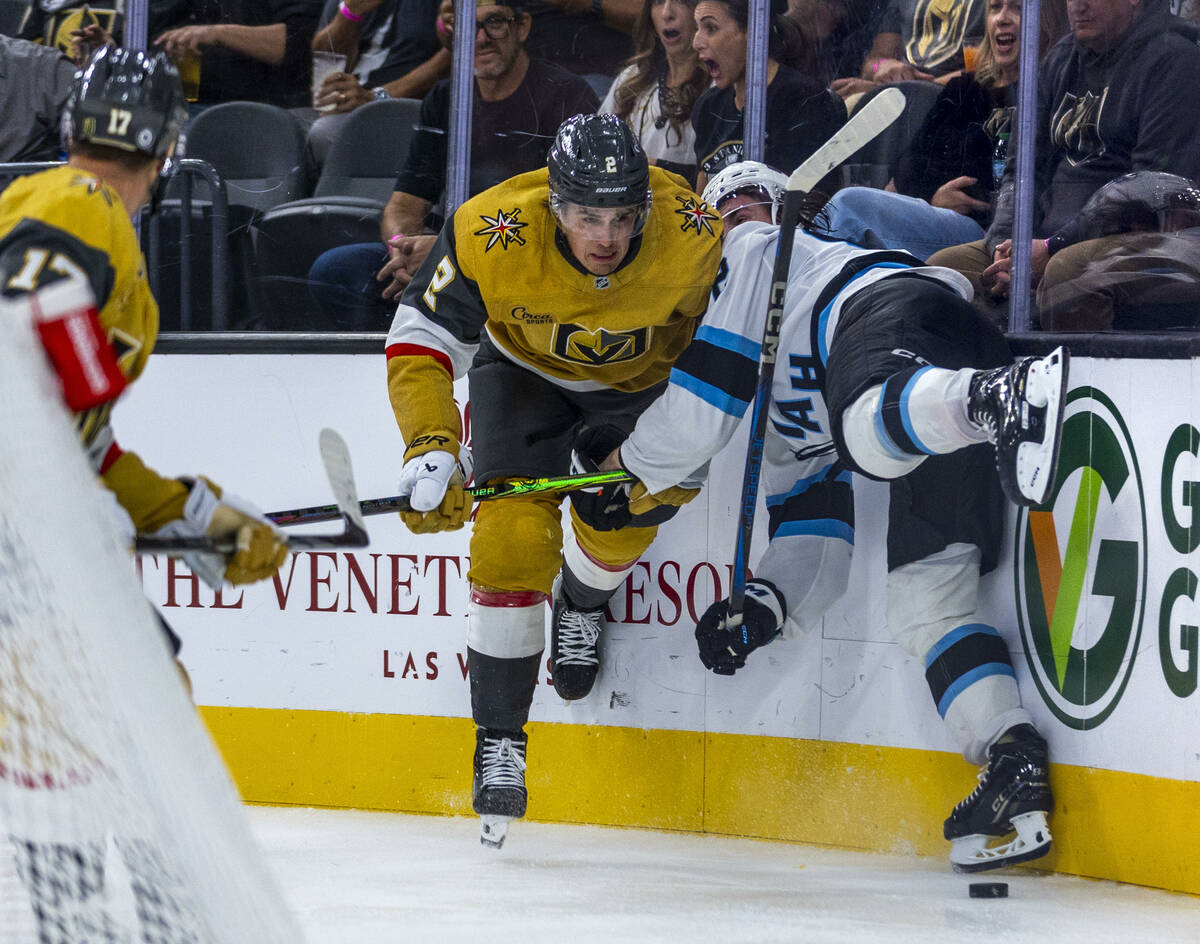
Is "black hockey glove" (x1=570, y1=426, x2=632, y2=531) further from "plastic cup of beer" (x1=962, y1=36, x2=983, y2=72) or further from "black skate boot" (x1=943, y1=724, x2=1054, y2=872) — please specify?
"plastic cup of beer" (x1=962, y1=36, x2=983, y2=72)

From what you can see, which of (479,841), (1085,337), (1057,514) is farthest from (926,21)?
(479,841)

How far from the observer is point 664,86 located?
3.13 meters

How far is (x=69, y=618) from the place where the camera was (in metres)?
1.20

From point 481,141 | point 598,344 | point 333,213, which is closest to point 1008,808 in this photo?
point 598,344

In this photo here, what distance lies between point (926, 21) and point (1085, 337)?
78cm

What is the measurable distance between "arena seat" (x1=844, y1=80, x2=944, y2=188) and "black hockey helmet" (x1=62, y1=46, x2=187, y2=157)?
1.59 metres

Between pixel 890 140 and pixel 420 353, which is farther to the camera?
pixel 890 140

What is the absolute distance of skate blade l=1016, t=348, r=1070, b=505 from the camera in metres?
2.03

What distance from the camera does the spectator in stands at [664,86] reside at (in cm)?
311

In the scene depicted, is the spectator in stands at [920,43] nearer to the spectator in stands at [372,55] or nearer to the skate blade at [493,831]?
the spectator in stands at [372,55]

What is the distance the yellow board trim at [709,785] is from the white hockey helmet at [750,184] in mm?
1048

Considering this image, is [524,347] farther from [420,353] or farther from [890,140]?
[890,140]

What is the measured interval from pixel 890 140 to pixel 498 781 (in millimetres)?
1453

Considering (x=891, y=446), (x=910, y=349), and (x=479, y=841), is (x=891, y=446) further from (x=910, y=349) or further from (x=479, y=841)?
(x=479, y=841)
